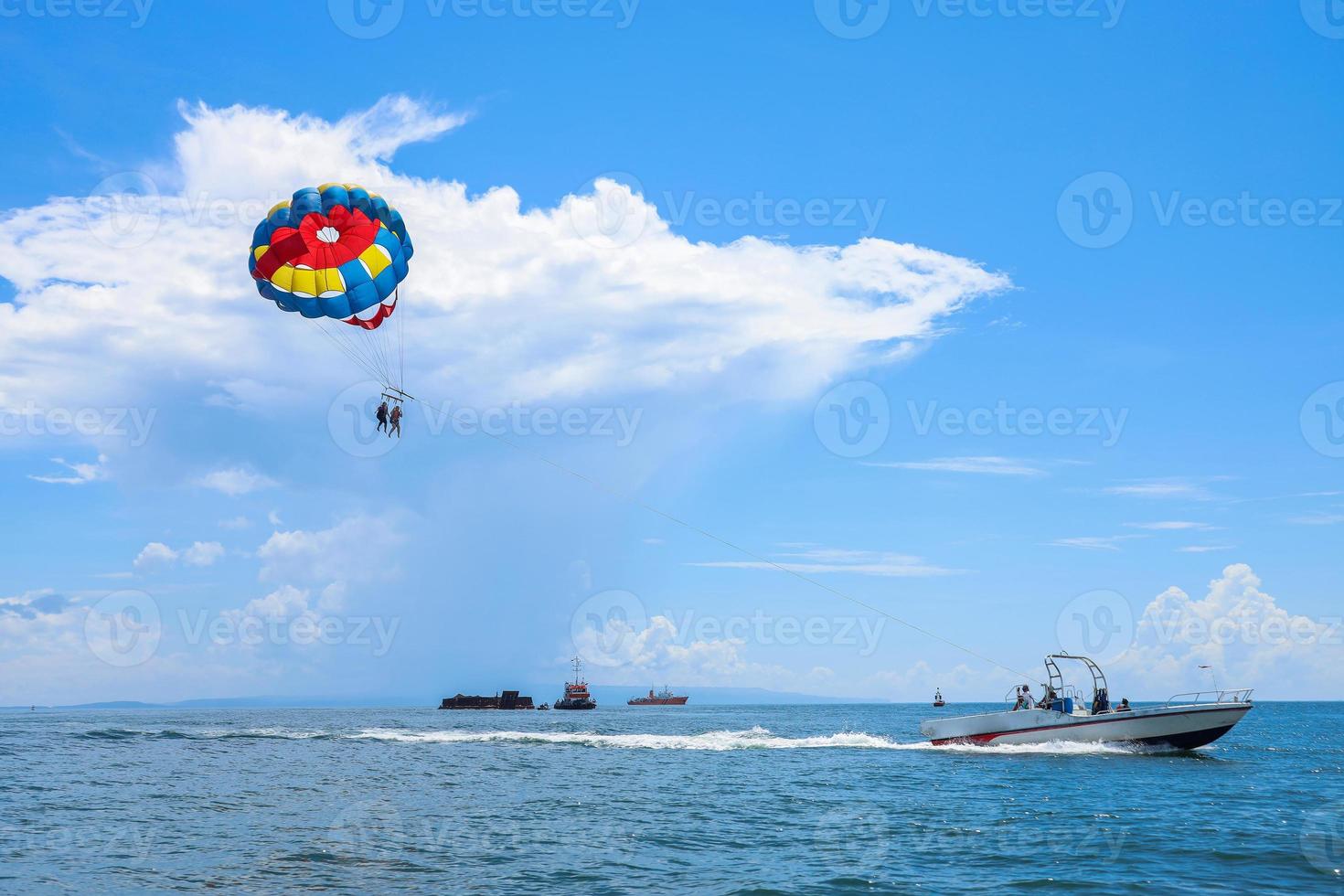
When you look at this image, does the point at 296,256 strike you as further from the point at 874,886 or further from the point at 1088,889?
the point at 1088,889

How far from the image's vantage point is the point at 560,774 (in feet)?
110

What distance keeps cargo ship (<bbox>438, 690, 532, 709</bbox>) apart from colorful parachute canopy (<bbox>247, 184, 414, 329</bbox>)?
11942 cm

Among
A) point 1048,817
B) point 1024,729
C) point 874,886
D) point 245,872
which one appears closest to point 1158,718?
point 1024,729

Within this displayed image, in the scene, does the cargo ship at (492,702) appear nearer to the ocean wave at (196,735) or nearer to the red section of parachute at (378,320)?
the ocean wave at (196,735)

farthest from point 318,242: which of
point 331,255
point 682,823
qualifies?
point 682,823

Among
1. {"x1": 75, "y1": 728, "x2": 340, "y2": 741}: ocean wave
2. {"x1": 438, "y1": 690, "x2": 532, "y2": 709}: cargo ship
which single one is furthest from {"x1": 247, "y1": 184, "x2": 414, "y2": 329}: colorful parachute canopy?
{"x1": 438, "y1": 690, "x2": 532, "y2": 709}: cargo ship

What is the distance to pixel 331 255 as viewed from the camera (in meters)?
27.3

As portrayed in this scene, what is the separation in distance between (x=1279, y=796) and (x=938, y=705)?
156356 millimetres

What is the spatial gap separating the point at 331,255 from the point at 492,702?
132 metres

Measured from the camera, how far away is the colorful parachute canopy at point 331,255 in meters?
26.5

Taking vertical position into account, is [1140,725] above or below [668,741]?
above

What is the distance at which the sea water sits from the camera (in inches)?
645

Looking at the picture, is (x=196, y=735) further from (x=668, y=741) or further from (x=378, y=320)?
(x=378, y=320)

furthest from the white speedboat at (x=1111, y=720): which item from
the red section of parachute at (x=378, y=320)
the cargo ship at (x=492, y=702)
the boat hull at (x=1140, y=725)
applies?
the cargo ship at (x=492, y=702)
